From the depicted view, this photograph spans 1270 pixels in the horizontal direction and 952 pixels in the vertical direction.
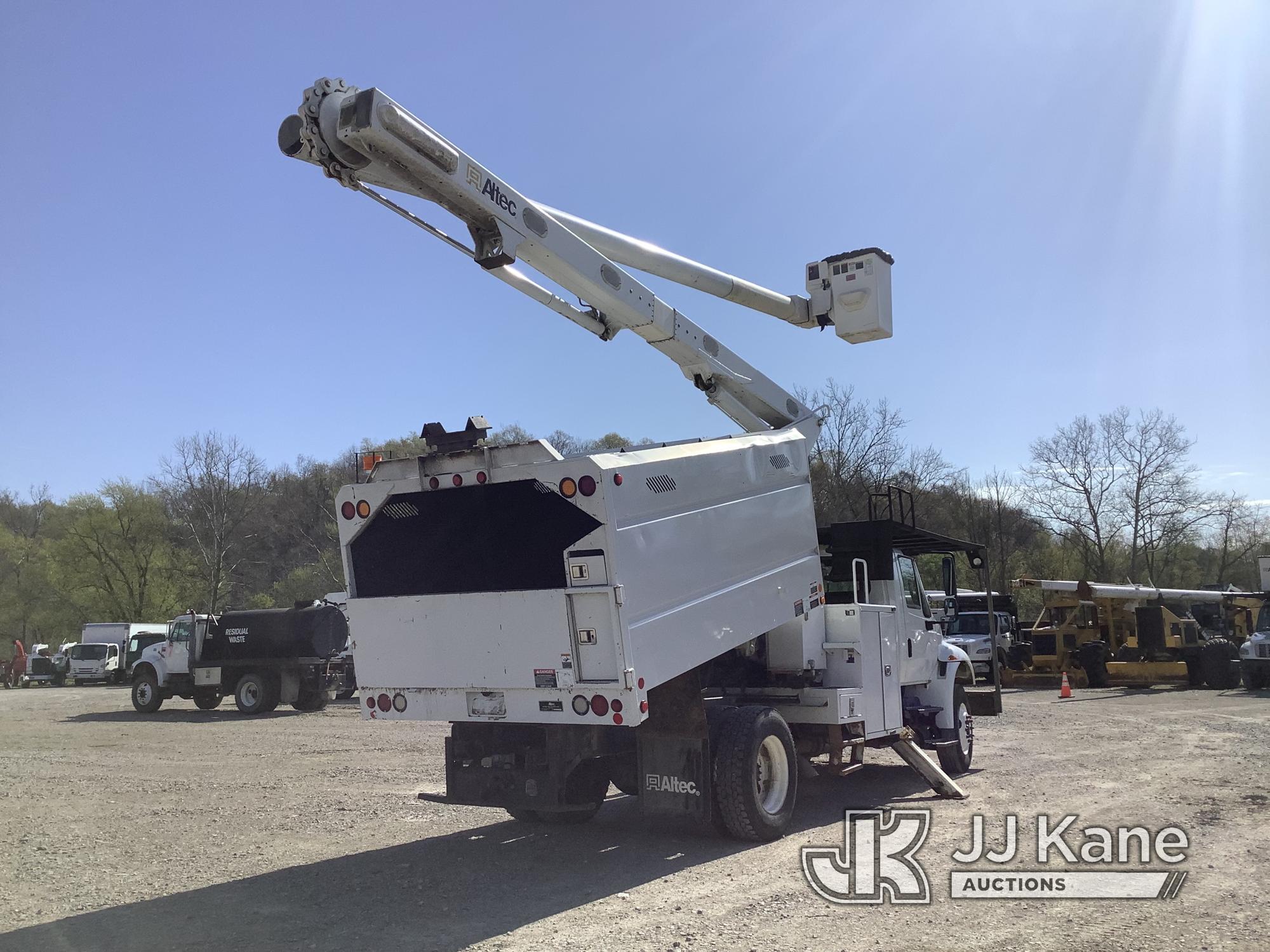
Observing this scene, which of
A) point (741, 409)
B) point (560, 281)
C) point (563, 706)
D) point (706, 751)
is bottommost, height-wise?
point (706, 751)

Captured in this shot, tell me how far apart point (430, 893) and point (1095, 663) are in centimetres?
2519

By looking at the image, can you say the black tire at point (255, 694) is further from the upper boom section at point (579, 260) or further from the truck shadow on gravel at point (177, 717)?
the upper boom section at point (579, 260)

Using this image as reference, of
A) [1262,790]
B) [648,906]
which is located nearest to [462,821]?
[648,906]

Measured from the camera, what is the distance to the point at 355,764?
13562 millimetres

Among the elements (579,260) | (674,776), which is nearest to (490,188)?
(579,260)

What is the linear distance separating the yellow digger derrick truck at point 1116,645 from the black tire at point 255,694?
20.0 meters

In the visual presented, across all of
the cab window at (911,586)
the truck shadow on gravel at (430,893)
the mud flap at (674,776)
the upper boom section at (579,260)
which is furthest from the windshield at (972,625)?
the mud flap at (674,776)

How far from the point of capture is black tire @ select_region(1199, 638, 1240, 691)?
83.8 feet

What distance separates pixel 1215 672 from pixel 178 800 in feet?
83.8

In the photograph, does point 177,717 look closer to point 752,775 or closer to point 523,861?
point 523,861

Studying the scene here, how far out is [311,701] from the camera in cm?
2377

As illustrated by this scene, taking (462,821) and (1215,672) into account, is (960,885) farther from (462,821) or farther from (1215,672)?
(1215,672)

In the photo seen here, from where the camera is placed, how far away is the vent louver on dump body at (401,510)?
750 cm

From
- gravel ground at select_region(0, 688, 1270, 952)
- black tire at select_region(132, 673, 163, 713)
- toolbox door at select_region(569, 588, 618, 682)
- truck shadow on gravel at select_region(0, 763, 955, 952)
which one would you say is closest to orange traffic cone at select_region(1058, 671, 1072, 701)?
gravel ground at select_region(0, 688, 1270, 952)
